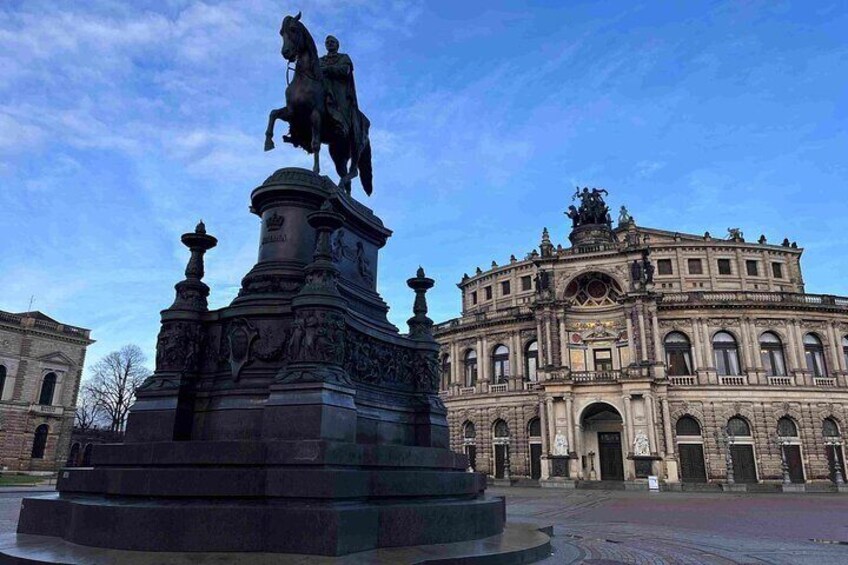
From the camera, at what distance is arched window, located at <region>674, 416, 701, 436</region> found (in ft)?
145

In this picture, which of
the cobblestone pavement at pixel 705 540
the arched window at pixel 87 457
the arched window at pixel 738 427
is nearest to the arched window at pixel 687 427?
the arched window at pixel 738 427

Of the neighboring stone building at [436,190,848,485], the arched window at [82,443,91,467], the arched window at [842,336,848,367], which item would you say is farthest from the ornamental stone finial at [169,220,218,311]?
the arched window at [842,336,848,367]

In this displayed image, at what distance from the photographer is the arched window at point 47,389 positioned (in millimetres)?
53906

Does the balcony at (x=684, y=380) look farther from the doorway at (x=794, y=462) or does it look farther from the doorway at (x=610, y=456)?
the doorway at (x=794, y=462)

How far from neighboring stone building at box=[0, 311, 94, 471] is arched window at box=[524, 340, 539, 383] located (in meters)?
43.7

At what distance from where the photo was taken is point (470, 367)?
5459cm

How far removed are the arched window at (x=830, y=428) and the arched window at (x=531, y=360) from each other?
874 inches

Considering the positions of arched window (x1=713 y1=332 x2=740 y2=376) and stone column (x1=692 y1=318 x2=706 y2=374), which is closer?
stone column (x1=692 y1=318 x2=706 y2=374)

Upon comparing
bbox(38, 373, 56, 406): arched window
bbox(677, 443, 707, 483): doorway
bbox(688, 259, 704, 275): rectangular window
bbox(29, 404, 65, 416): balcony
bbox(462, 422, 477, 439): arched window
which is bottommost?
bbox(677, 443, 707, 483): doorway

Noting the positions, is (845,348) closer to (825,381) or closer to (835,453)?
(825,381)

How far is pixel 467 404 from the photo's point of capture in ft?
173

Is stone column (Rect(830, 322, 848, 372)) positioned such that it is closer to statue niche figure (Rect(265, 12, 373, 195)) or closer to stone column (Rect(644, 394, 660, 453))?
stone column (Rect(644, 394, 660, 453))

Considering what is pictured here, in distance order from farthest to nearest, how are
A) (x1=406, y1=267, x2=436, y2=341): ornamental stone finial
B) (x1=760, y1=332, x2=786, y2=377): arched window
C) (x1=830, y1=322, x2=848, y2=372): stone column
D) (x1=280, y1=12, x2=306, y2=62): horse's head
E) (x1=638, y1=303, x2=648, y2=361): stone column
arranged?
(x1=760, y1=332, x2=786, y2=377): arched window, (x1=830, y1=322, x2=848, y2=372): stone column, (x1=638, y1=303, x2=648, y2=361): stone column, (x1=406, y1=267, x2=436, y2=341): ornamental stone finial, (x1=280, y1=12, x2=306, y2=62): horse's head

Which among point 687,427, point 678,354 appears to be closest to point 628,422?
point 687,427
